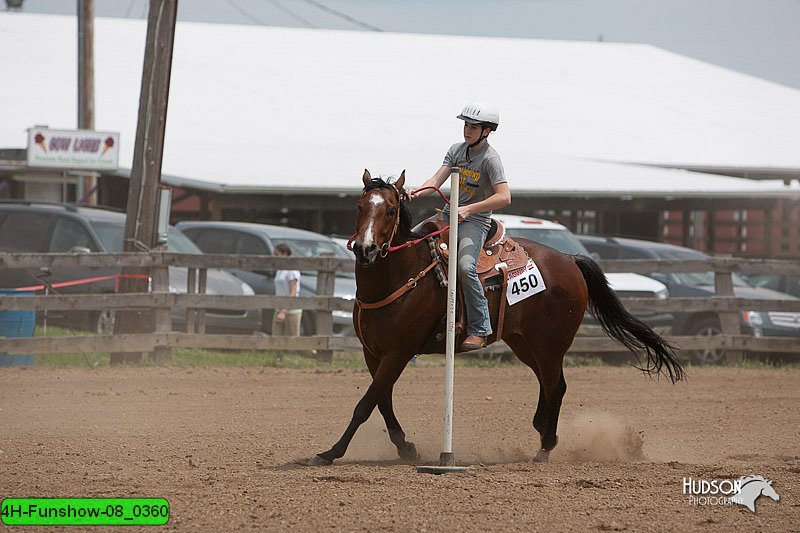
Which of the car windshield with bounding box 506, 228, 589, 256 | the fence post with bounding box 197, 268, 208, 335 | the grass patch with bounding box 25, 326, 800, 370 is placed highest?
the car windshield with bounding box 506, 228, 589, 256

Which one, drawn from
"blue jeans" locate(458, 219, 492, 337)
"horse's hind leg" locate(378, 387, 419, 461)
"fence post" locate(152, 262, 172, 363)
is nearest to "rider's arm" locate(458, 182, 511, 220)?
"blue jeans" locate(458, 219, 492, 337)

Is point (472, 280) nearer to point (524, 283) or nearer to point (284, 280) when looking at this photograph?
point (524, 283)

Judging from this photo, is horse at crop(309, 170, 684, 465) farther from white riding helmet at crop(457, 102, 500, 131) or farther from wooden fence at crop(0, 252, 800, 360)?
wooden fence at crop(0, 252, 800, 360)

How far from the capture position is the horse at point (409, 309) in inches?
302

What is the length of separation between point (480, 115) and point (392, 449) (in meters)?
2.79

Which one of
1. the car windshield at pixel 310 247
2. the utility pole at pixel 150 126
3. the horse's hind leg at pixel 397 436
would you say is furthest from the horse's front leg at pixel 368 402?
the car windshield at pixel 310 247

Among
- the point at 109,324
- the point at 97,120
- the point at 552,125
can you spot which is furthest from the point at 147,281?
the point at 552,125

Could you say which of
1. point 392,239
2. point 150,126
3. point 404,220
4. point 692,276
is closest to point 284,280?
point 150,126

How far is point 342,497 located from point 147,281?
8648 millimetres

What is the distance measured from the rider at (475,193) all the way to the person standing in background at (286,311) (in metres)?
7.32

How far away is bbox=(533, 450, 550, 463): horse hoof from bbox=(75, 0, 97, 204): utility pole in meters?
18.1

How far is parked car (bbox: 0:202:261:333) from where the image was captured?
15898 mm

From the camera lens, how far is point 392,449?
8.76m

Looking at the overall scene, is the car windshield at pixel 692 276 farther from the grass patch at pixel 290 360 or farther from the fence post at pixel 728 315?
the grass patch at pixel 290 360
